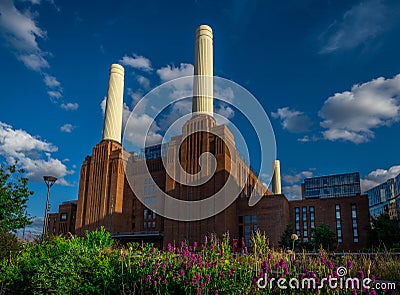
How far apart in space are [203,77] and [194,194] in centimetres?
2092

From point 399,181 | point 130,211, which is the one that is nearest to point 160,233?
point 130,211

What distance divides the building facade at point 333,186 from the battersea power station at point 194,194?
→ 124 ft

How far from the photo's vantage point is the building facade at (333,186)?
98.9 metres

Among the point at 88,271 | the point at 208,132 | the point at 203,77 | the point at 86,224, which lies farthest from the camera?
the point at 86,224

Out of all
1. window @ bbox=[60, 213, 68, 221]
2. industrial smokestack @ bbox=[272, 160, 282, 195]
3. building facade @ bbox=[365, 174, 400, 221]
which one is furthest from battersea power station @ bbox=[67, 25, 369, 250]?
industrial smokestack @ bbox=[272, 160, 282, 195]

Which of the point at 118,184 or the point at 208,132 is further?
the point at 118,184

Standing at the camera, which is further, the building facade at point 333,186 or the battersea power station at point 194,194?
the building facade at point 333,186

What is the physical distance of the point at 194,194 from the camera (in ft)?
174

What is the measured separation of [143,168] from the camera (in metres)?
67.2

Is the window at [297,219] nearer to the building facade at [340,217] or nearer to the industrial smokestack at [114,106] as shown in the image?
the building facade at [340,217]

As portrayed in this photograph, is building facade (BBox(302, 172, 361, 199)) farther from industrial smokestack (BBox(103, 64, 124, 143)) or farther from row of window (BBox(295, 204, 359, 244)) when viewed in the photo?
industrial smokestack (BBox(103, 64, 124, 143))

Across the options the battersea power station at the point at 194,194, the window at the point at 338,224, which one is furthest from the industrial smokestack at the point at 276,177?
the window at the point at 338,224

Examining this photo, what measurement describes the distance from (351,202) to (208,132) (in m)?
29.6

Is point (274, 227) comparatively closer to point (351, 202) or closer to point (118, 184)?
point (351, 202)
